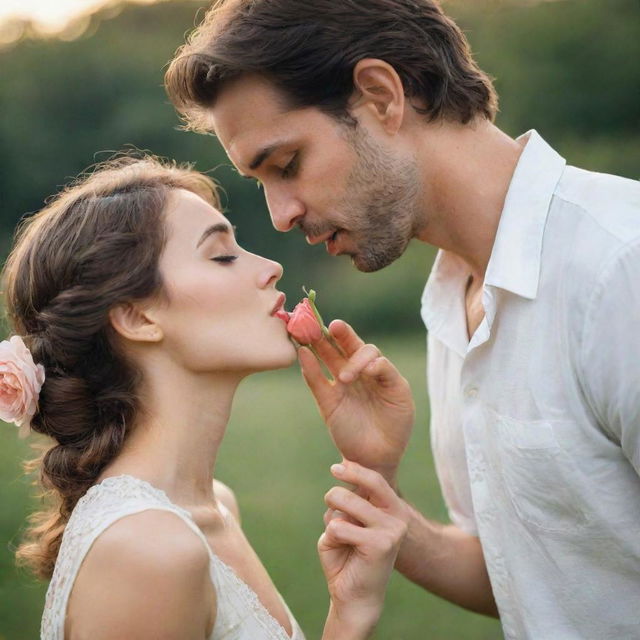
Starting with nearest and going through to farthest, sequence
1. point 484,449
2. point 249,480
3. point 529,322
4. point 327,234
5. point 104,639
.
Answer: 1. point 104,639
2. point 529,322
3. point 484,449
4. point 327,234
5. point 249,480

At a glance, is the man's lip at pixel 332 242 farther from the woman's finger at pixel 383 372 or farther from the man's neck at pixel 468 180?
the woman's finger at pixel 383 372

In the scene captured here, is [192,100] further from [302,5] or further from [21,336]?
[21,336]

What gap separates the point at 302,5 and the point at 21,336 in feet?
4.17

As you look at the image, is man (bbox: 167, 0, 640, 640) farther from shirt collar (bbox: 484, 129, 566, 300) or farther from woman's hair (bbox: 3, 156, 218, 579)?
woman's hair (bbox: 3, 156, 218, 579)

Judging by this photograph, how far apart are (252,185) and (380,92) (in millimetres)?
6705

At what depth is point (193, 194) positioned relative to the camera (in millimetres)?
2604

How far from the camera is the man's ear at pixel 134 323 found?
2434 mm

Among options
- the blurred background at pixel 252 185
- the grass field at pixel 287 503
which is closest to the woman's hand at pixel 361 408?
the grass field at pixel 287 503

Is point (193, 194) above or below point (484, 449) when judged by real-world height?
above

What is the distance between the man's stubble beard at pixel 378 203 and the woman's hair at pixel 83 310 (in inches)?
22.6

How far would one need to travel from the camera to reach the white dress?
85.0 inches

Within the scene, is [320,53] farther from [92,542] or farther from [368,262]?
[92,542]

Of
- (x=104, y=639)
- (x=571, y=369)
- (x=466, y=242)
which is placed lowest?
(x=104, y=639)

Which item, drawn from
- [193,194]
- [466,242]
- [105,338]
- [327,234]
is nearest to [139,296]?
[105,338]
